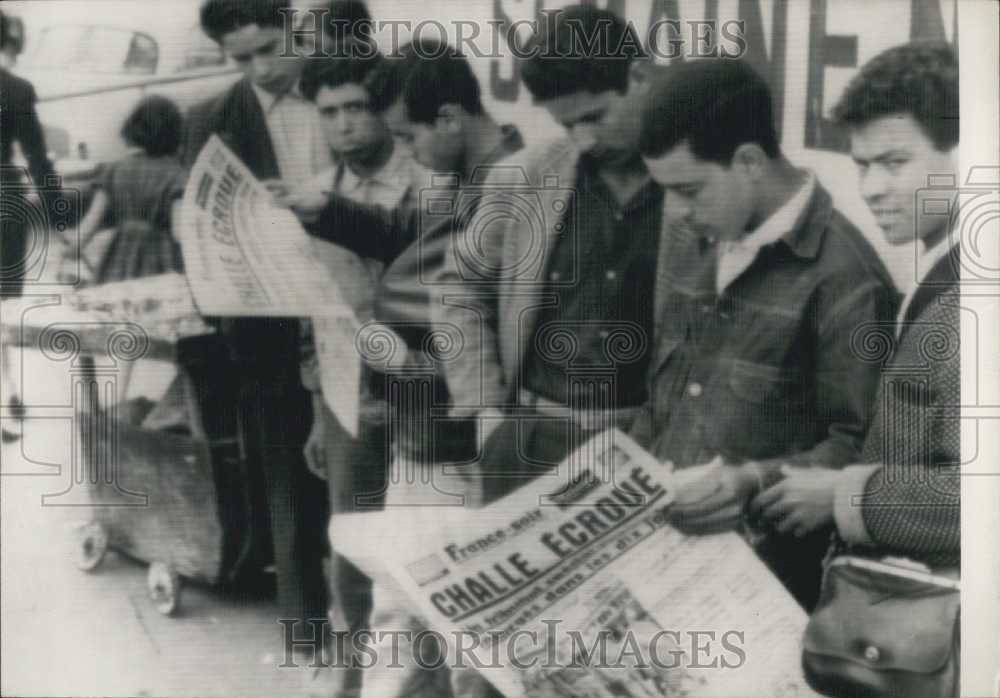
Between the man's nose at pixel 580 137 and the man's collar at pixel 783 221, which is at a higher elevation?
the man's nose at pixel 580 137

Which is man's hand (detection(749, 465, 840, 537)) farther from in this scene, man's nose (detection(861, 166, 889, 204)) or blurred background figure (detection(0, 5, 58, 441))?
blurred background figure (detection(0, 5, 58, 441))

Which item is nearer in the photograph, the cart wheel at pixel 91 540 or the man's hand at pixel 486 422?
the man's hand at pixel 486 422

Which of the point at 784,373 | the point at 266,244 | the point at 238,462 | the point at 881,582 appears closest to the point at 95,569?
the point at 238,462

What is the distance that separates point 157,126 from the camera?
2715 millimetres

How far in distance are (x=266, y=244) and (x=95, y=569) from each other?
95 centimetres

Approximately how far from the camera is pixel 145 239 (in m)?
2.74

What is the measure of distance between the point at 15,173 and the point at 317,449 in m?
1.04

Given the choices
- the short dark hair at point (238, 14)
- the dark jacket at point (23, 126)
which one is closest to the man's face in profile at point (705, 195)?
the short dark hair at point (238, 14)

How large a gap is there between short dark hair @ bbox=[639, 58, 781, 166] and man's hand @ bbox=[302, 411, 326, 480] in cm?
104

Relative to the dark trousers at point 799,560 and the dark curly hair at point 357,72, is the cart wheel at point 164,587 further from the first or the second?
the dark trousers at point 799,560

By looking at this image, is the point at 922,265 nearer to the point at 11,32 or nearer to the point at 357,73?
the point at 357,73

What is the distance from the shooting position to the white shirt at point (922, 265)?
267 centimetres

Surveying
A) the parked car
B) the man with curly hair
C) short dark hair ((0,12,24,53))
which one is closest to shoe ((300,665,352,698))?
the man with curly hair
